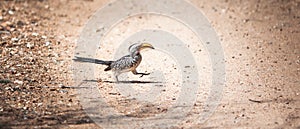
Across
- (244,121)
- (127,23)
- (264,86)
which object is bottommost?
(244,121)

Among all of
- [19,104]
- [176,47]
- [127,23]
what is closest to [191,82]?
[176,47]

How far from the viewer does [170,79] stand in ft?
23.8

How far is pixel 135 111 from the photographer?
6340 mm

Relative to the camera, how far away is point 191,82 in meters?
7.19

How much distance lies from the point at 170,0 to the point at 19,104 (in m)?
5.29

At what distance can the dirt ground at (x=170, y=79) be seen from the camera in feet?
20.1

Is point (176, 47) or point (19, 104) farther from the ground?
point (176, 47)

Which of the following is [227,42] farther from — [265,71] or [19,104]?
[19,104]

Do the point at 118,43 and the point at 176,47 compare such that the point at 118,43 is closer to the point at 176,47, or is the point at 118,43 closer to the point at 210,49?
the point at 176,47

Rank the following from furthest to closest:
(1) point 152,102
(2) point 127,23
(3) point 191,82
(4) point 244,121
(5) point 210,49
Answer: (2) point 127,23
(5) point 210,49
(3) point 191,82
(1) point 152,102
(4) point 244,121

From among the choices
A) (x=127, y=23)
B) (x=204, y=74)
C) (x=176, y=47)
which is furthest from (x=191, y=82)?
(x=127, y=23)

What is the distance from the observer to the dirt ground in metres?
6.14

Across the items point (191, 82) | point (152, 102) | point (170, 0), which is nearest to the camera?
point (152, 102)

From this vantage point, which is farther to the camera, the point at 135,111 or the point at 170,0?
the point at 170,0
